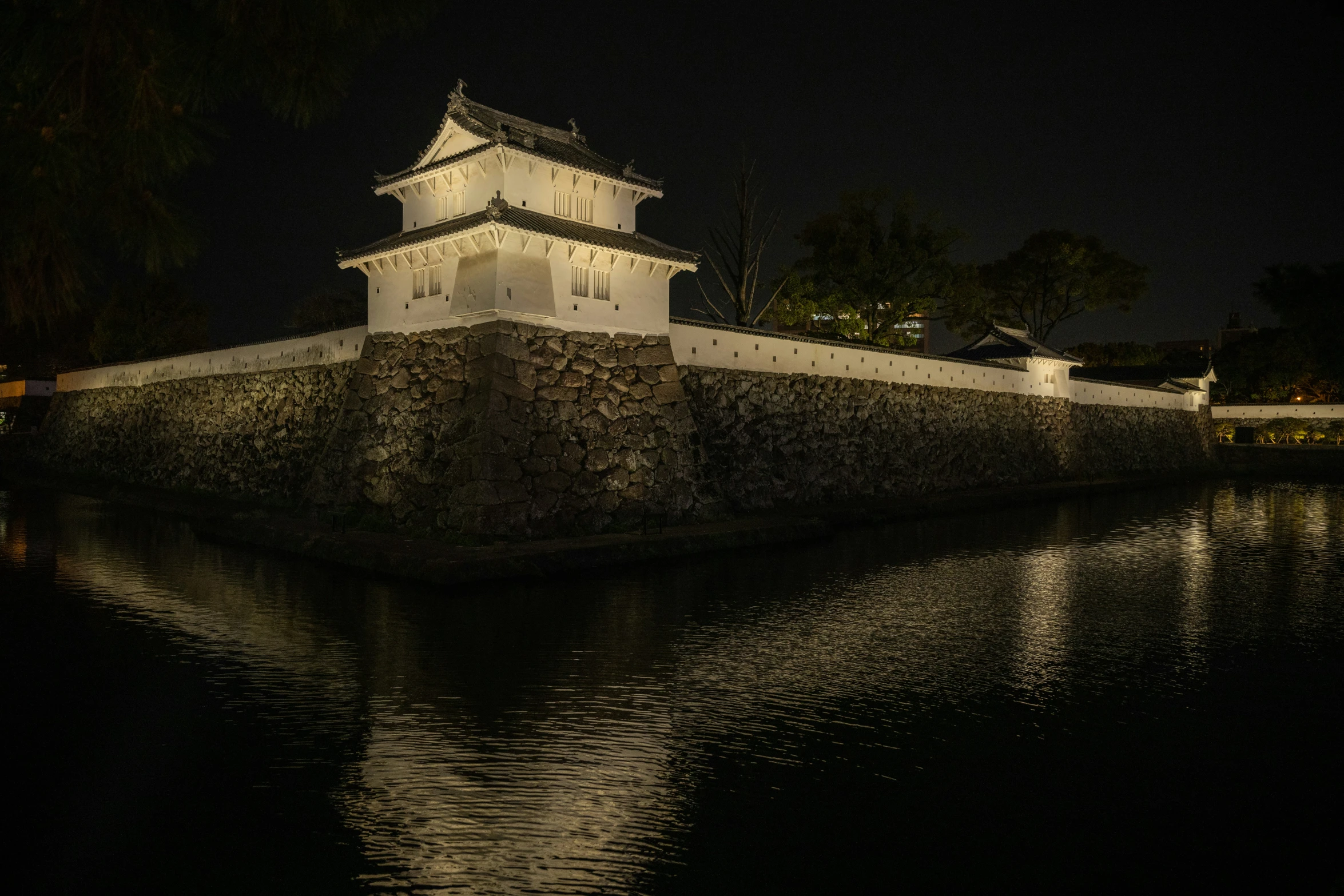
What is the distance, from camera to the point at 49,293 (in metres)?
3.35

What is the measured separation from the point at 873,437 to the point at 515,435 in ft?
40.0

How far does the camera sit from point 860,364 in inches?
950

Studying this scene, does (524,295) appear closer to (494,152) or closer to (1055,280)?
(494,152)

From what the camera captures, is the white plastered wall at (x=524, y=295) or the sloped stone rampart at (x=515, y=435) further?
the white plastered wall at (x=524, y=295)

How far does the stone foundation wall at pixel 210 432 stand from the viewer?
65.6 feet

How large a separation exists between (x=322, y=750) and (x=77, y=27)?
449 cm

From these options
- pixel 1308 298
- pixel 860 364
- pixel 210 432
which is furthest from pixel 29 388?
pixel 1308 298

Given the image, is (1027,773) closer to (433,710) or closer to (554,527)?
(433,710)

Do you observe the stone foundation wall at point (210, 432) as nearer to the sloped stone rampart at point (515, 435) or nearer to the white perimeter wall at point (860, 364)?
the sloped stone rampart at point (515, 435)

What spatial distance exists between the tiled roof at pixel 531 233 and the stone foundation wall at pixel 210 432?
3.62 meters

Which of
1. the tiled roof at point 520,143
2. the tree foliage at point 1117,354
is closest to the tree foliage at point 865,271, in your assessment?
the tiled roof at point 520,143

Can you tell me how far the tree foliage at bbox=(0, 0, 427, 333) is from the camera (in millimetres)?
3074

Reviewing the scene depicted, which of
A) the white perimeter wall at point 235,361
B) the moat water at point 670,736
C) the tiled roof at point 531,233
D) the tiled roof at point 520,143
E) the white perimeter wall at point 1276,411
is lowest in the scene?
the moat water at point 670,736

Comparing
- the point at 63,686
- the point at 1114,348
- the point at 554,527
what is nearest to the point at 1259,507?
the point at 554,527
